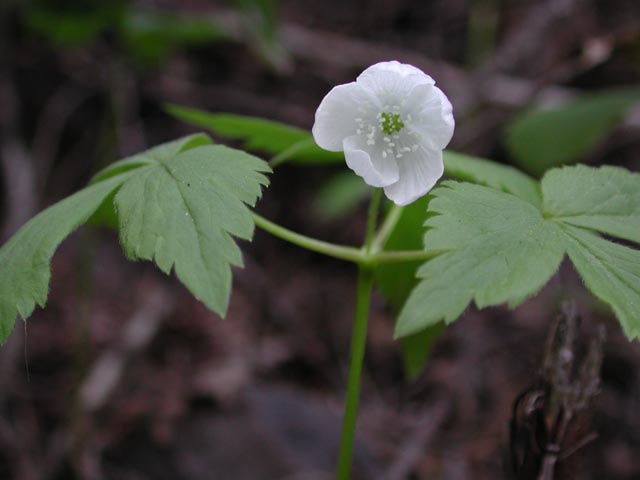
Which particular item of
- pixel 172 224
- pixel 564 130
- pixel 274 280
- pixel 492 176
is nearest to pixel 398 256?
pixel 492 176

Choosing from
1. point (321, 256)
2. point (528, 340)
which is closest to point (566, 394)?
point (528, 340)

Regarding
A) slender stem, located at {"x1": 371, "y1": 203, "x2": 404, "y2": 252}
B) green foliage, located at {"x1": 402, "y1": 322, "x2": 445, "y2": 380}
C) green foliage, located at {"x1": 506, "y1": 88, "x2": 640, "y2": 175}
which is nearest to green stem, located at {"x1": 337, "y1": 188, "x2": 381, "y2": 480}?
slender stem, located at {"x1": 371, "y1": 203, "x2": 404, "y2": 252}

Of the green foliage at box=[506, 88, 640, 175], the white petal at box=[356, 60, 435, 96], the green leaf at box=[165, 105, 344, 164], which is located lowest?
the white petal at box=[356, 60, 435, 96]

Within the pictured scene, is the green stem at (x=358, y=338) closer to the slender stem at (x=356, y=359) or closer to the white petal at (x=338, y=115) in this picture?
the slender stem at (x=356, y=359)

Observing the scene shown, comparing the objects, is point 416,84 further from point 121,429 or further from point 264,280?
point 264,280

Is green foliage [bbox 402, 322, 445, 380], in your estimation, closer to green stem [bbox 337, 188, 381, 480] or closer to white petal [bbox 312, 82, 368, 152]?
green stem [bbox 337, 188, 381, 480]

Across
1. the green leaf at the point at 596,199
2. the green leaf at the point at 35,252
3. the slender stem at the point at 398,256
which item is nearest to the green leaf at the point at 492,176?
the green leaf at the point at 596,199
